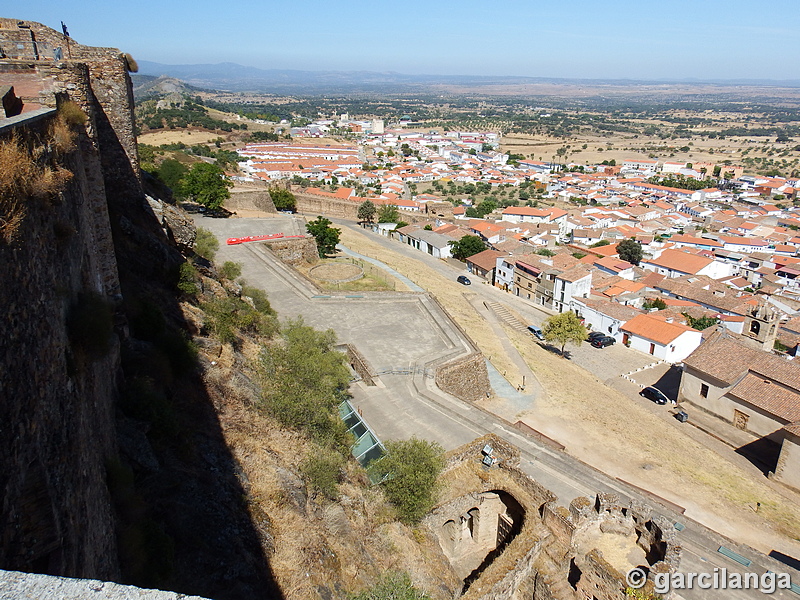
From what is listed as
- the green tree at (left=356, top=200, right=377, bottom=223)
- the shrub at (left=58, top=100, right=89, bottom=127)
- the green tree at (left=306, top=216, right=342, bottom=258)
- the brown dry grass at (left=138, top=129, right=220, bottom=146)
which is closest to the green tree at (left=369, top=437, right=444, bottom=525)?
the shrub at (left=58, top=100, right=89, bottom=127)

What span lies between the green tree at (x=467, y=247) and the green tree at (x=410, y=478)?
A: 3811 centimetres

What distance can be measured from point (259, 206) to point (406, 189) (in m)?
45.9

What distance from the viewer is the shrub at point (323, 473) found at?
36.7ft

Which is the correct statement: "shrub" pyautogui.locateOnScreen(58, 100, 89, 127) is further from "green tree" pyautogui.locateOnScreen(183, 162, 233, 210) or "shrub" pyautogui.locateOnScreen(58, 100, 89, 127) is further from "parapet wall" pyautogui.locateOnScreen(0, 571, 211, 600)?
"green tree" pyautogui.locateOnScreen(183, 162, 233, 210)

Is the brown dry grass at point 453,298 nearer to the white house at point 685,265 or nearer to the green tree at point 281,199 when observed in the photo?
the green tree at point 281,199

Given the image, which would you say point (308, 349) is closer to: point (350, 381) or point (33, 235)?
point (350, 381)

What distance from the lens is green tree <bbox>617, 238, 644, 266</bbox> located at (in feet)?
176

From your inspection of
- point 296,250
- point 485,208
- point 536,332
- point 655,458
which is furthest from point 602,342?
point 485,208

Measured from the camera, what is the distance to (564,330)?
29078mm

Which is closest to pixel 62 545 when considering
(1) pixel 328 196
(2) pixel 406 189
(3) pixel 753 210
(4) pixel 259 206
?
(4) pixel 259 206

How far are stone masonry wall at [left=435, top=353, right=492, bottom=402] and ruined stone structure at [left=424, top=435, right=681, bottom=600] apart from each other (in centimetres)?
486

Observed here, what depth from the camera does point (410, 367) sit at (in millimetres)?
19281

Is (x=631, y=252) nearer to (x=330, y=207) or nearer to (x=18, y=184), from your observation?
(x=330, y=207)

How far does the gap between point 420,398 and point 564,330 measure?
559 inches
